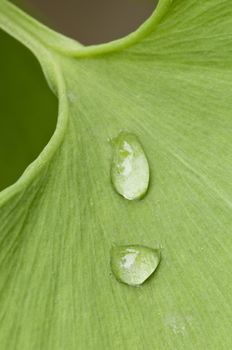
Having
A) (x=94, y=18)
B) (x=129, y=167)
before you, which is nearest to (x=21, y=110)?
(x=129, y=167)

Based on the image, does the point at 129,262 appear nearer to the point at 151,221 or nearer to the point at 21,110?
the point at 151,221

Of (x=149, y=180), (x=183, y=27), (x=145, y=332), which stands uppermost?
(x=183, y=27)

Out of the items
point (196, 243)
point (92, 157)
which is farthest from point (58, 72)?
point (196, 243)

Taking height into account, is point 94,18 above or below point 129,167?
below

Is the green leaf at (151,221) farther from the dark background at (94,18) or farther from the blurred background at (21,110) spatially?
the dark background at (94,18)

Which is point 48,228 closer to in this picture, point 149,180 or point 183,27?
point 149,180

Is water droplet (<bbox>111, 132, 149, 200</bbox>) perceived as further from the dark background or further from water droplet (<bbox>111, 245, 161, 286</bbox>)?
the dark background

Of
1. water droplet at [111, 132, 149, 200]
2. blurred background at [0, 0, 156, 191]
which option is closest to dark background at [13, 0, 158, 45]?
blurred background at [0, 0, 156, 191]
